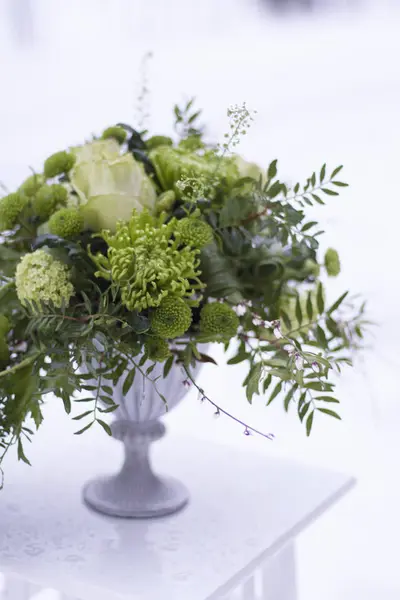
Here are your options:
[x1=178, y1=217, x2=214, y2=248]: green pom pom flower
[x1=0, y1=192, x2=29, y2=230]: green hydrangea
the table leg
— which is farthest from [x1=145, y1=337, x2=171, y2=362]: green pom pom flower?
the table leg

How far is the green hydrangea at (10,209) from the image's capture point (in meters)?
0.92

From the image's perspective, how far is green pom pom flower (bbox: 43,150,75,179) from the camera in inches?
38.0

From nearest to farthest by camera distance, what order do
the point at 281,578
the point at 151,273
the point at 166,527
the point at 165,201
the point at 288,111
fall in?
the point at 151,273 → the point at 165,201 → the point at 166,527 → the point at 281,578 → the point at 288,111

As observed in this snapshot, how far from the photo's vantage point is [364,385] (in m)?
2.90

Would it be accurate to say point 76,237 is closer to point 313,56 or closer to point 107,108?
point 107,108

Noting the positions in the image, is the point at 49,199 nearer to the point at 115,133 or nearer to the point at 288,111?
the point at 115,133

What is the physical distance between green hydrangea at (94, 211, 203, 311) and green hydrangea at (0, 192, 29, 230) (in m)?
0.13

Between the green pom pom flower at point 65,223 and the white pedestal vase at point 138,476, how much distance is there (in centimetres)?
23

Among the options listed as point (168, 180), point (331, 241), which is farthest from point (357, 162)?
point (168, 180)

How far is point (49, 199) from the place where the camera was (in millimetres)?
927

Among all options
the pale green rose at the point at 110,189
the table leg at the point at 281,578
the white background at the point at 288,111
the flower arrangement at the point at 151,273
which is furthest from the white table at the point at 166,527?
the white background at the point at 288,111

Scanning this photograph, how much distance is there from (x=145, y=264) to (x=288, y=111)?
6.59ft

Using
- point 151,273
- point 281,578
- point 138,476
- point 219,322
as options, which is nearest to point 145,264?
point 151,273

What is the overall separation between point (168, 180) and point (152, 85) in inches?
63.6
